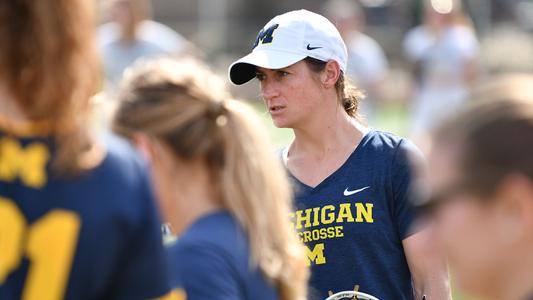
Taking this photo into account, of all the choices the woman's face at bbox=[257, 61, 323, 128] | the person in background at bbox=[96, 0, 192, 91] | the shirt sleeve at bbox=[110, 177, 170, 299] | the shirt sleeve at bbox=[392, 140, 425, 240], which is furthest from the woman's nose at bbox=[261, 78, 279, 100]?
the person in background at bbox=[96, 0, 192, 91]

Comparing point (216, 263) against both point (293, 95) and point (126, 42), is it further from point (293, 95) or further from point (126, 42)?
point (126, 42)

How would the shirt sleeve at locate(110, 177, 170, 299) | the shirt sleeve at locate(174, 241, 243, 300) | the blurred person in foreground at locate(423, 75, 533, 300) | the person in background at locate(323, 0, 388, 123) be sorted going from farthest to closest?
the person in background at locate(323, 0, 388, 123)
the shirt sleeve at locate(174, 241, 243, 300)
the shirt sleeve at locate(110, 177, 170, 299)
the blurred person in foreground at locate(423, 75, 533, 300)

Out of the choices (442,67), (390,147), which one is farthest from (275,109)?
(442,67)

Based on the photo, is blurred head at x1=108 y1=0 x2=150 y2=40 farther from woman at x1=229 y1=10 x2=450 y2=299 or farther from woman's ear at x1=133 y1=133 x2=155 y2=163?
woman's ear at x1=133 y1=133 x2=155 y2=163

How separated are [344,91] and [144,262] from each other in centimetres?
228

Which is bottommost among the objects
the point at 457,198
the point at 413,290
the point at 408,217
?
the point at 413,290

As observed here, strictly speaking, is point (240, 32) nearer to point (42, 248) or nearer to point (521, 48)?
point (521, 48)

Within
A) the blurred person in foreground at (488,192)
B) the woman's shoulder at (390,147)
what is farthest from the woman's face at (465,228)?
the woman's shoulder at (390,147)

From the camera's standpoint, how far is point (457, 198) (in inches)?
87.6

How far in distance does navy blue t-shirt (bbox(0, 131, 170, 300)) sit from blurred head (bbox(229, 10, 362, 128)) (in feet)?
6.81

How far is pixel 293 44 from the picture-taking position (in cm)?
445

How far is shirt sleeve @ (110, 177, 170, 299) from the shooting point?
2.42 metres

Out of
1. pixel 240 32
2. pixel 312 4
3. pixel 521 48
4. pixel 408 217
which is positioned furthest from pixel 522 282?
pixel 312 4

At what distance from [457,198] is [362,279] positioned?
6.61 ft
